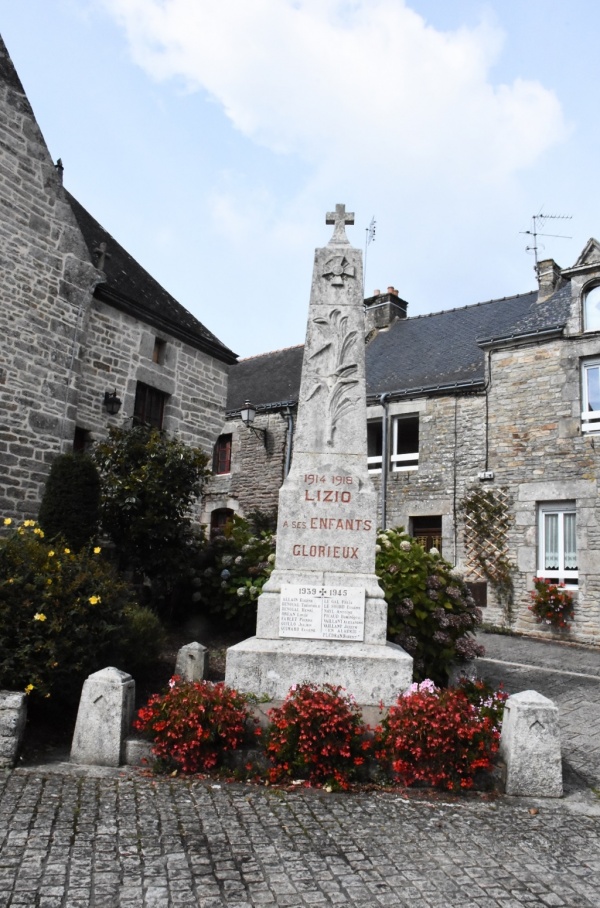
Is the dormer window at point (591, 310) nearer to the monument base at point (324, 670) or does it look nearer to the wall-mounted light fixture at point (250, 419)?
the wall-mounted light fixture at point (250, 419)

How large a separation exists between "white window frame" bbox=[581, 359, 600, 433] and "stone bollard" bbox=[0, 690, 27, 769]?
10966 millimetres

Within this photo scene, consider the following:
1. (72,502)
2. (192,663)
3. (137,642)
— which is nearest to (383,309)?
(72,502)

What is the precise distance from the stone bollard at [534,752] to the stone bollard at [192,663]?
3194mm

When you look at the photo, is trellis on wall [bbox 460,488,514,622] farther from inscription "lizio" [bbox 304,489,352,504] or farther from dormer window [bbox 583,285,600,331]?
inscription "lizio" [bbox 304,489,352,504]

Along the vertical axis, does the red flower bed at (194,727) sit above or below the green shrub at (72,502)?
below

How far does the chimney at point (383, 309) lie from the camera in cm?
1911

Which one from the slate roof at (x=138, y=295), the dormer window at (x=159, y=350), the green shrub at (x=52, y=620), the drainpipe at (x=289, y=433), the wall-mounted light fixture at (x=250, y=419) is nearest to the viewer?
the green shrub at (x=52, y=620)

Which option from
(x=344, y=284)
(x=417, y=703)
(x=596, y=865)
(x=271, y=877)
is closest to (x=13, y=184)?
(x=344, y=284)

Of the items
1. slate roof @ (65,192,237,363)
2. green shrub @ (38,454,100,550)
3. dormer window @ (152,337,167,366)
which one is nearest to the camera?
green shrub @ (38,454,100,550)

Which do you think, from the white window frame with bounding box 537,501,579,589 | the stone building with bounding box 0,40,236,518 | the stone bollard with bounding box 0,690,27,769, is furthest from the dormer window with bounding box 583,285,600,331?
the stone bollard with bounding box 0,690,27,769

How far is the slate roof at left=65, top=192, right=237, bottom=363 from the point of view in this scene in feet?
38.7

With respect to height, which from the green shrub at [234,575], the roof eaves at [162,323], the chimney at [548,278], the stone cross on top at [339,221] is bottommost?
the green shrub at [234,575]

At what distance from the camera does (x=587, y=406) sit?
13.0 m

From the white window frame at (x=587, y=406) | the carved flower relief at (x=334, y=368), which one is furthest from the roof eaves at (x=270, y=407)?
the carved flower relief at (x=334, y=368)
